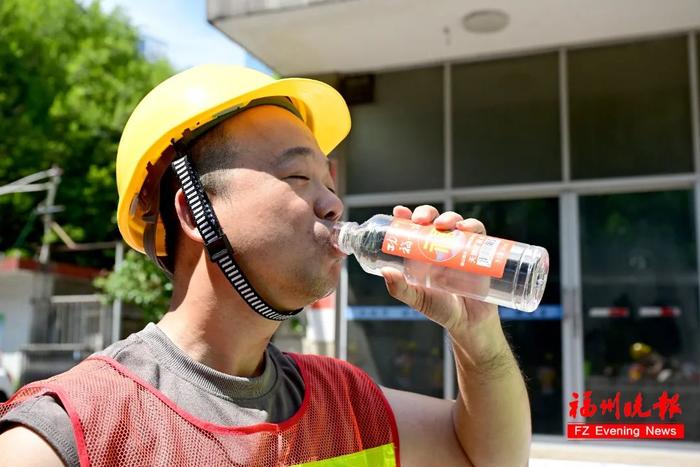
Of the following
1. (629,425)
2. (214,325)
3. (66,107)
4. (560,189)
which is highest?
(66,107)

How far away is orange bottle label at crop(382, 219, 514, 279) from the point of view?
1.59 m

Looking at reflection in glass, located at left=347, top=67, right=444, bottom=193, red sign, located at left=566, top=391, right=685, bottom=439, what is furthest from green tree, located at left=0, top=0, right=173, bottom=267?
red sign, located at left=566, top=391, right=685, bottom=439

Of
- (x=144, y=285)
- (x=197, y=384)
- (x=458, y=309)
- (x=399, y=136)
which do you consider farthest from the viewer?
(x=144, y=285)

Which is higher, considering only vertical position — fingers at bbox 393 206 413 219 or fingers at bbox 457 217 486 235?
fingers at bbox 393 206 413 219

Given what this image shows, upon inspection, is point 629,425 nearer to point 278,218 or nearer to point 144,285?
point 278,218

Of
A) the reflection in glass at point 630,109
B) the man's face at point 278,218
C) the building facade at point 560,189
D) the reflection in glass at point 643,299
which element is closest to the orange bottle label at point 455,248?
the man's face at point 278,218

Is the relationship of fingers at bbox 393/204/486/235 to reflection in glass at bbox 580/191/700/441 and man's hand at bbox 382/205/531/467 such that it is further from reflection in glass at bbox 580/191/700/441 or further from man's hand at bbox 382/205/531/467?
reflection in glass at bbox 580/191/700/441

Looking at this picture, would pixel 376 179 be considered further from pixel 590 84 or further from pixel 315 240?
pixel 315 240

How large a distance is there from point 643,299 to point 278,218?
21.1ft

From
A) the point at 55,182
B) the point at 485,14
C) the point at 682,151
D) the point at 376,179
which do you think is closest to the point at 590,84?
the point at 682,151

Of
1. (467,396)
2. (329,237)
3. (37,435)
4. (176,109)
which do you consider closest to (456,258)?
(329,237)

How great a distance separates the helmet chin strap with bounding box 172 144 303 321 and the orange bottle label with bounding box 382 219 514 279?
36 centimetres

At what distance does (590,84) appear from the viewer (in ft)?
24.8

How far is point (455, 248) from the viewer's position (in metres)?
1.62
